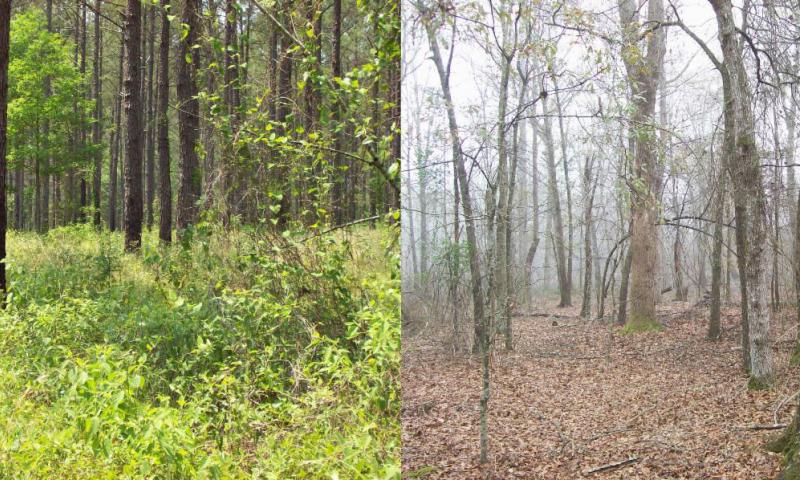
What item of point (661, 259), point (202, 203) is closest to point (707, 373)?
point (661, 259)

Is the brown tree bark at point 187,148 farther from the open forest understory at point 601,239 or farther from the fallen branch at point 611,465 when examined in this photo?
the fallen branch at point 611,465

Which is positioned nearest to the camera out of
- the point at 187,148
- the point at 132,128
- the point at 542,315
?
the point at 542,315

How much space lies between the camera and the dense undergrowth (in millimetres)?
2842

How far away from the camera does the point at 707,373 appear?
5.87 ft

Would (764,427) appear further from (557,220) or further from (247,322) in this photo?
(247,322)

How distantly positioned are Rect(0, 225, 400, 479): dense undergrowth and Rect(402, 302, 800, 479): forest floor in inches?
20.7

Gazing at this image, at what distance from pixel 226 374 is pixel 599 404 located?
1.99m

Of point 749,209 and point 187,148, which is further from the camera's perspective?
point 187,148

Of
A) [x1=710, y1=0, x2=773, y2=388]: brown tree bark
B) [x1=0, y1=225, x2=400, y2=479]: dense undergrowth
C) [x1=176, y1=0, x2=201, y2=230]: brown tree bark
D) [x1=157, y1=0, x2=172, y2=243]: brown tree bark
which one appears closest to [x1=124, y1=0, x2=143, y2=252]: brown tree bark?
[x1=157, y1=0, x2=172, y2=243]: brown tree bark

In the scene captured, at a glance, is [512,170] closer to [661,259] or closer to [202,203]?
[661,259]

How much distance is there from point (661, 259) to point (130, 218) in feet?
23.7

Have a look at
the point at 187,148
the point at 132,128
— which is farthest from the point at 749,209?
the point at 132,128

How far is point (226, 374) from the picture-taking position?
130 inches

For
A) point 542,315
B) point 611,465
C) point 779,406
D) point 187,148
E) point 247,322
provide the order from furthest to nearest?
point 187,148
point 247,322
point 542,315
point 611,465
point 779,406
